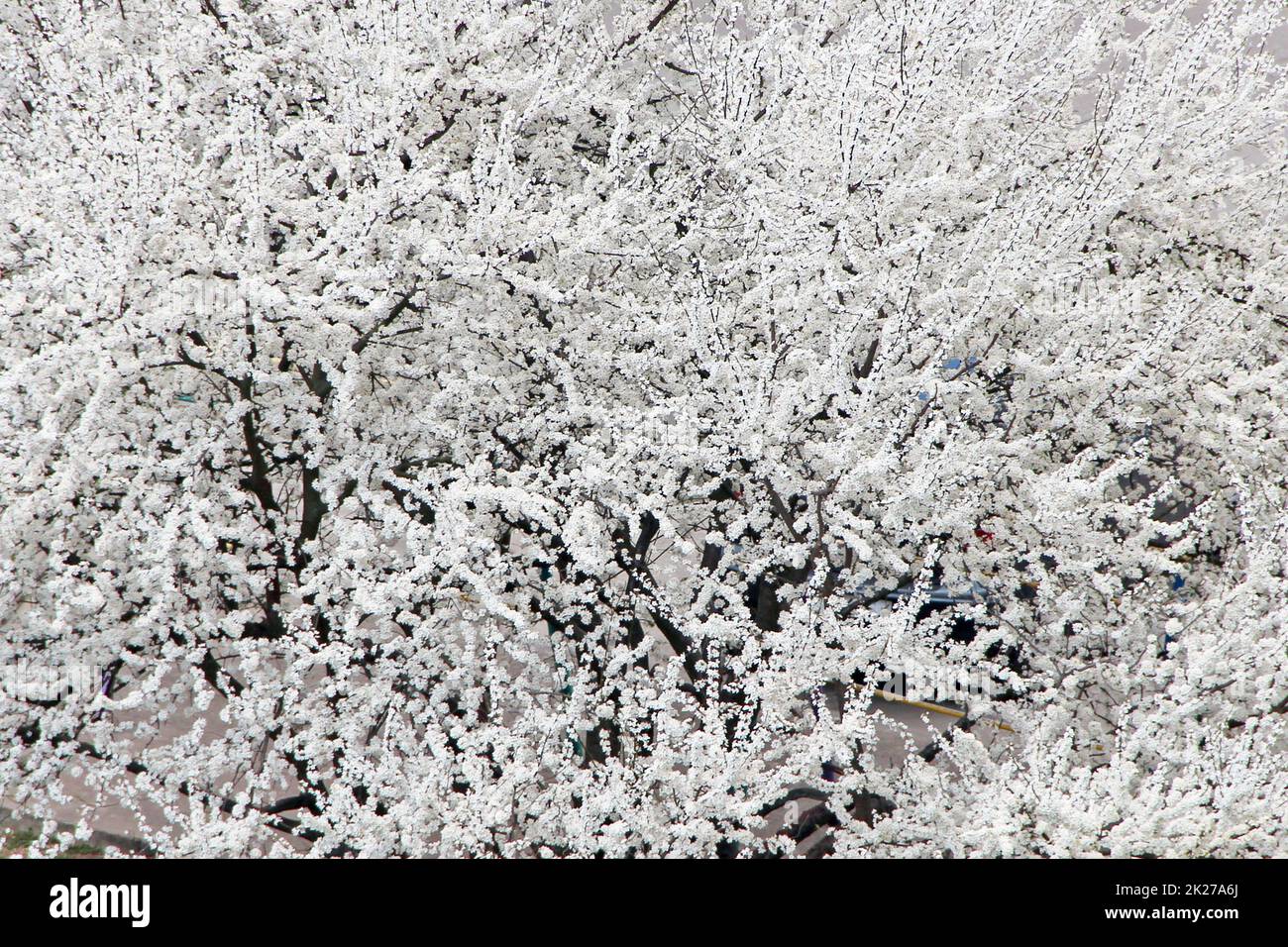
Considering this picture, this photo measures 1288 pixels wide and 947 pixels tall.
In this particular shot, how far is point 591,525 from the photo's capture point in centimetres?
529

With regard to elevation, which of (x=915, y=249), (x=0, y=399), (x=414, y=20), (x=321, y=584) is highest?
(x=414, y=20)

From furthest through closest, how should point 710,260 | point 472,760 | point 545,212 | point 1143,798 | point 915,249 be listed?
point 710,260 < point 545,212 < point 915,249 < point 472,760 < point 1143,798

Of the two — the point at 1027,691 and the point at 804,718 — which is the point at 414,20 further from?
the point at 1027,691

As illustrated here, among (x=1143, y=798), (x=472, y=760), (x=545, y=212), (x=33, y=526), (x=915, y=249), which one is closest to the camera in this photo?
(x=1143, y=798)

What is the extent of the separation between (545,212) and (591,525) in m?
2.25

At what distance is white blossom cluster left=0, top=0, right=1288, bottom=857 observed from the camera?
498cm

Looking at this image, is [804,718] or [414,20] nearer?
[804,718]

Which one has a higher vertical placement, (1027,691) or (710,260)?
(710,260)

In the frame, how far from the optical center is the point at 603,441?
5742 millimetres

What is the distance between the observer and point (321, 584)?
543cm

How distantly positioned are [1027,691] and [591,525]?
9.64 feet

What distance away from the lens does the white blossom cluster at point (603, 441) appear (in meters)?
4.98
